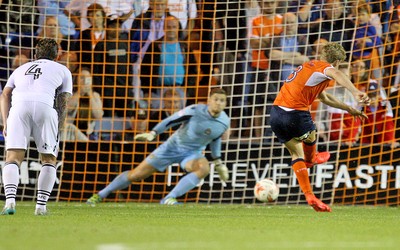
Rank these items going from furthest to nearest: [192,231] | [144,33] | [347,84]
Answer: [144,33] < [347,84] < [192,231]

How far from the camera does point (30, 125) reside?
33.3 feet

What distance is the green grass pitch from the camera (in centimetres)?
682

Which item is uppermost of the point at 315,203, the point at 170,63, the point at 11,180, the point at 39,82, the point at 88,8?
the point at 88,8

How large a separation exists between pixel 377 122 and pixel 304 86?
415cm

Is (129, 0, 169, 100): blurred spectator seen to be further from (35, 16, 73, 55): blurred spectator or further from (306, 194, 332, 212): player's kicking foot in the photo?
(306, 194, 332, 212): player's kicking foot

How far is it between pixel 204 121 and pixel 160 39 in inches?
79.1

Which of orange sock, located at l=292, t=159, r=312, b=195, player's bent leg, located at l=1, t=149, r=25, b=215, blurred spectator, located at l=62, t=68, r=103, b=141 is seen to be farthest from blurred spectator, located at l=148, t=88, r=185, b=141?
player's bent leg, located at l=1, t=149, r=25, b=215

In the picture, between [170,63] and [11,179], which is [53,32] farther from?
[11,179]

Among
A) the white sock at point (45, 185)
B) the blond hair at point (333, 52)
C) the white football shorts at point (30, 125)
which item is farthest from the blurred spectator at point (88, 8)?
the white sock at point (45, 185)

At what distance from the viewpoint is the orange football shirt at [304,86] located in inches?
453

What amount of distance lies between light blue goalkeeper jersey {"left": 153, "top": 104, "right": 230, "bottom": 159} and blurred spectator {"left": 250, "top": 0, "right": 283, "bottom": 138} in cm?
124

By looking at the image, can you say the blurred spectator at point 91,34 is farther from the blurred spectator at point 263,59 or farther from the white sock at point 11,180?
the white sock at point 11,180

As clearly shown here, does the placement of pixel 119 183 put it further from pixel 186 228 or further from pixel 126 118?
pixel 186 228

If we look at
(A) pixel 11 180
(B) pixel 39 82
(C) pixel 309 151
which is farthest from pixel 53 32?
(A) pixel 11 180
